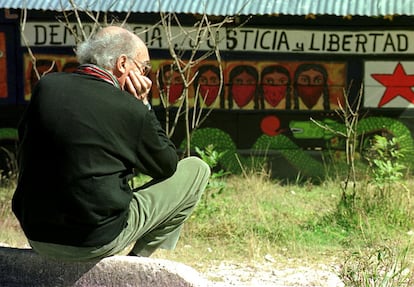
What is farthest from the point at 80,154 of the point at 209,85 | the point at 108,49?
the point at 209,85

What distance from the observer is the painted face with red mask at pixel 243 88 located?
767cm

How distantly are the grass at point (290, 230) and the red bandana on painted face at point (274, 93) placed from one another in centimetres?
174

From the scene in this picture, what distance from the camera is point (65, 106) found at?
2600 millimetres

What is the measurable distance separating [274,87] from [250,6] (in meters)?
1.16

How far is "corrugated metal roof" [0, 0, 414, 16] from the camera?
6.71 meters

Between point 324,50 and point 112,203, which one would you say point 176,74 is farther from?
point 112,203

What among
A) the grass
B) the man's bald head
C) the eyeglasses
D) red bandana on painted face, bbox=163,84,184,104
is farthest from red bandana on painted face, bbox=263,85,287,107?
the man's bald head

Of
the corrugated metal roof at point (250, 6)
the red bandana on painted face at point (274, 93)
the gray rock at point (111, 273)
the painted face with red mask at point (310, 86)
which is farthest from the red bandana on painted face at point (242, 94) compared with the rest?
the gray rock at point (111, 273)

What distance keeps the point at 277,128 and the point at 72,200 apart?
17.4 feet

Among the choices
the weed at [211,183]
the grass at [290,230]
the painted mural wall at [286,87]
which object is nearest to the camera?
the grass at [290,230]

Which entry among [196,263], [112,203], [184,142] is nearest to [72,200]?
[112,203]

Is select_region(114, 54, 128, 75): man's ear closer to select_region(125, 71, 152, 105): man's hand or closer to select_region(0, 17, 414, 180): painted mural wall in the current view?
select_region(125, 71, 152, 105): man's hand

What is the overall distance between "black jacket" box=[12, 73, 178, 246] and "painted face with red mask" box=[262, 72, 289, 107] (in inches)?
198

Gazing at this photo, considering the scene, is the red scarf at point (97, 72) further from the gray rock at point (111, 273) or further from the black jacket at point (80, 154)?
the gray rock at point (111, 273)
